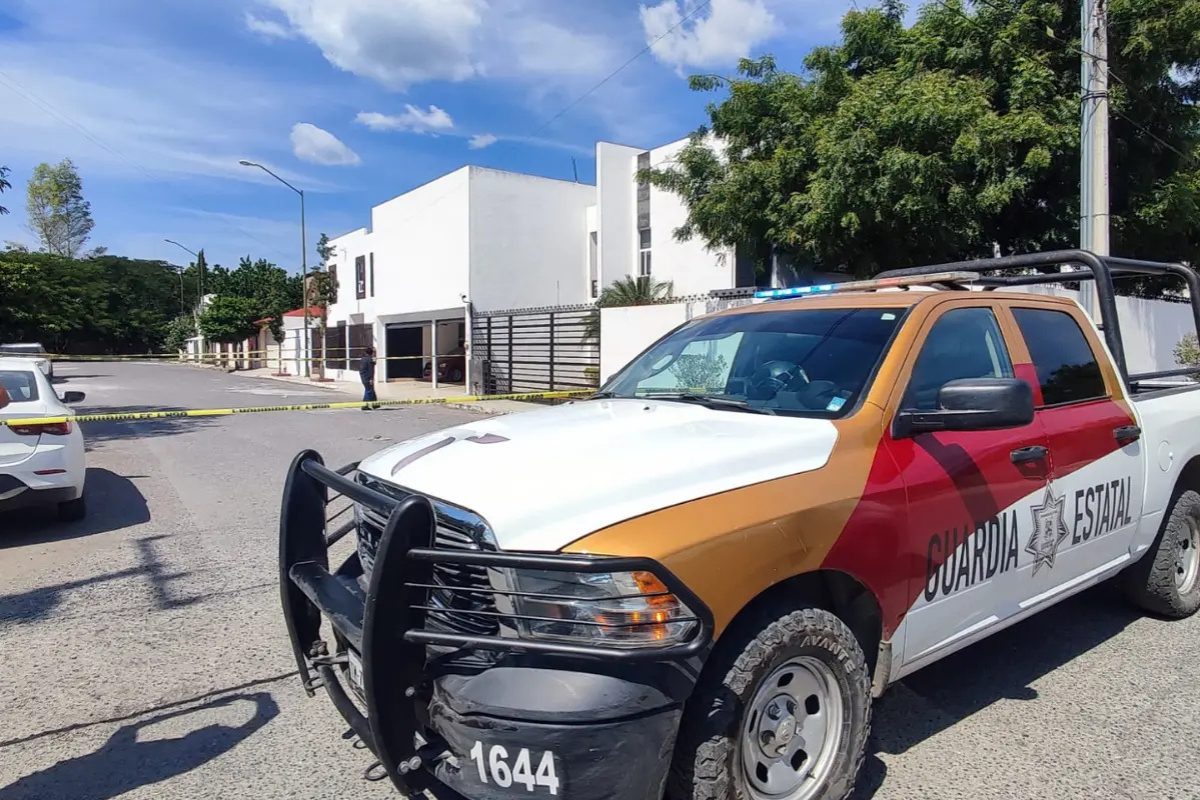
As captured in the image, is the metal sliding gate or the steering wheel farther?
the metal sliding gate

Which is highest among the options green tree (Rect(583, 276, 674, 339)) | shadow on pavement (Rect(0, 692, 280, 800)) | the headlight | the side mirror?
green tree (Rect(583, 276, 674, 339))

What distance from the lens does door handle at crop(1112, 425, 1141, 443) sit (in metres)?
4.05

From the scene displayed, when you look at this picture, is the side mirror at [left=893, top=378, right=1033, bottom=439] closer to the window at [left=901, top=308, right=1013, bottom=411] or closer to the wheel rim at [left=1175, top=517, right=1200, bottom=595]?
the window at [left=901, top=308, right=1013, bottom=411]

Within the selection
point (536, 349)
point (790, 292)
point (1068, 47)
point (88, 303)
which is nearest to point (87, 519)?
point (790, 292)

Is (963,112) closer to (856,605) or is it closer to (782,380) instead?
(782,380)

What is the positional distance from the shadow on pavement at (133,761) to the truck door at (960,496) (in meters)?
2.79

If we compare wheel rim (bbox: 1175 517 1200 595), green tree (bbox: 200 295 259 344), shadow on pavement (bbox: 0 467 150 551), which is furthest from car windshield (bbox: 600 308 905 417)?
green tree (bbox: 200 295 259 344)

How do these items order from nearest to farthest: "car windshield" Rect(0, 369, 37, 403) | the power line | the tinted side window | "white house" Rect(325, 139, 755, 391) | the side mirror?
the side mirror, the tinted side window, "car windshield" Rect(0, 369, 37, 403), the power line, "white house" Rect(325, 139, 755, 391)

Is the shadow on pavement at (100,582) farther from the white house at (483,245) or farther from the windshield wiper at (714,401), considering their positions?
the white house at (483,245)

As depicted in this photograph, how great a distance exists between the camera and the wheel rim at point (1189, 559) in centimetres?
480

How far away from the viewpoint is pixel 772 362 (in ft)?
11.7

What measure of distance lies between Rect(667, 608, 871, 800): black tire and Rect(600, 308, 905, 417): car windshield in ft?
2.72

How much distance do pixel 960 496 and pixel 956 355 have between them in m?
0.68

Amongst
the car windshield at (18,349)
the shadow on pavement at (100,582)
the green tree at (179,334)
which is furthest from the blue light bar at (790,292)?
the green tree at (179,334)
